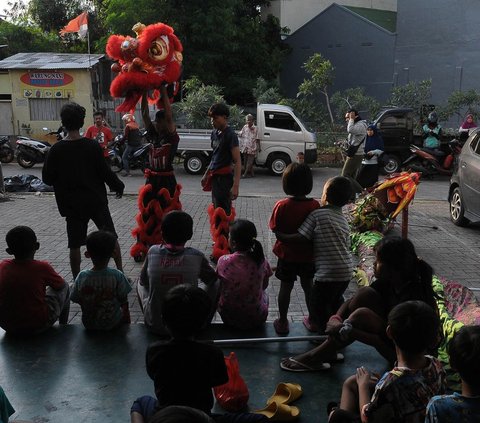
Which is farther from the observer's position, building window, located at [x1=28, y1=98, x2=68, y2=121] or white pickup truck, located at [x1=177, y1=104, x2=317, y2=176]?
building window, located at [x1=28, y1=98, x2=68, y2=121]

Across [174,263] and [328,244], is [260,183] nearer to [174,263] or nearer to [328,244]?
[328,244]

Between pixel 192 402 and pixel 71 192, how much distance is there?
9.89 ft

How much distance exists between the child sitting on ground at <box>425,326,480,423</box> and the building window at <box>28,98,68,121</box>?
1877cm

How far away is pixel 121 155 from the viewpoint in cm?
1541

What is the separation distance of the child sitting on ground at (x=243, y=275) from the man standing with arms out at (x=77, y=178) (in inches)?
56.0

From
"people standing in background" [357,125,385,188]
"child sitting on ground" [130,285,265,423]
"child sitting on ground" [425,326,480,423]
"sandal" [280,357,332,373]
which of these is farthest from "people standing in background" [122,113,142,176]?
"child sitting on ground" [425,326,480,423]

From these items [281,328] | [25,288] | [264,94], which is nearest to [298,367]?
[281,328]

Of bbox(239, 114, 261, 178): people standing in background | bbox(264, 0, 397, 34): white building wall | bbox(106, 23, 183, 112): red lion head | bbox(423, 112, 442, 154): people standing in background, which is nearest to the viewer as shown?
bbox(106, 23, 183, 112): red lion head

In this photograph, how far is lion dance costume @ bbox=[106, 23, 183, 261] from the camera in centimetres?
573

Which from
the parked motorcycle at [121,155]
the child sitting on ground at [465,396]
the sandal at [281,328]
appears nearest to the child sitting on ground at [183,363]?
the child sitting on ground at [465,396]

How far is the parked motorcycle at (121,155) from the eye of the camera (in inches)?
577

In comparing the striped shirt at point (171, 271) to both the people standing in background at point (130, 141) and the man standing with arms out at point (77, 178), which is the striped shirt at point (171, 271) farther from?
the people standing in background at point (130, 141)

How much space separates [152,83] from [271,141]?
9.60 m

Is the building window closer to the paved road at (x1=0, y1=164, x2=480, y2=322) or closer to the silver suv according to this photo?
the paved road at (x1=0, y1=164, x2=480, y2=322)
